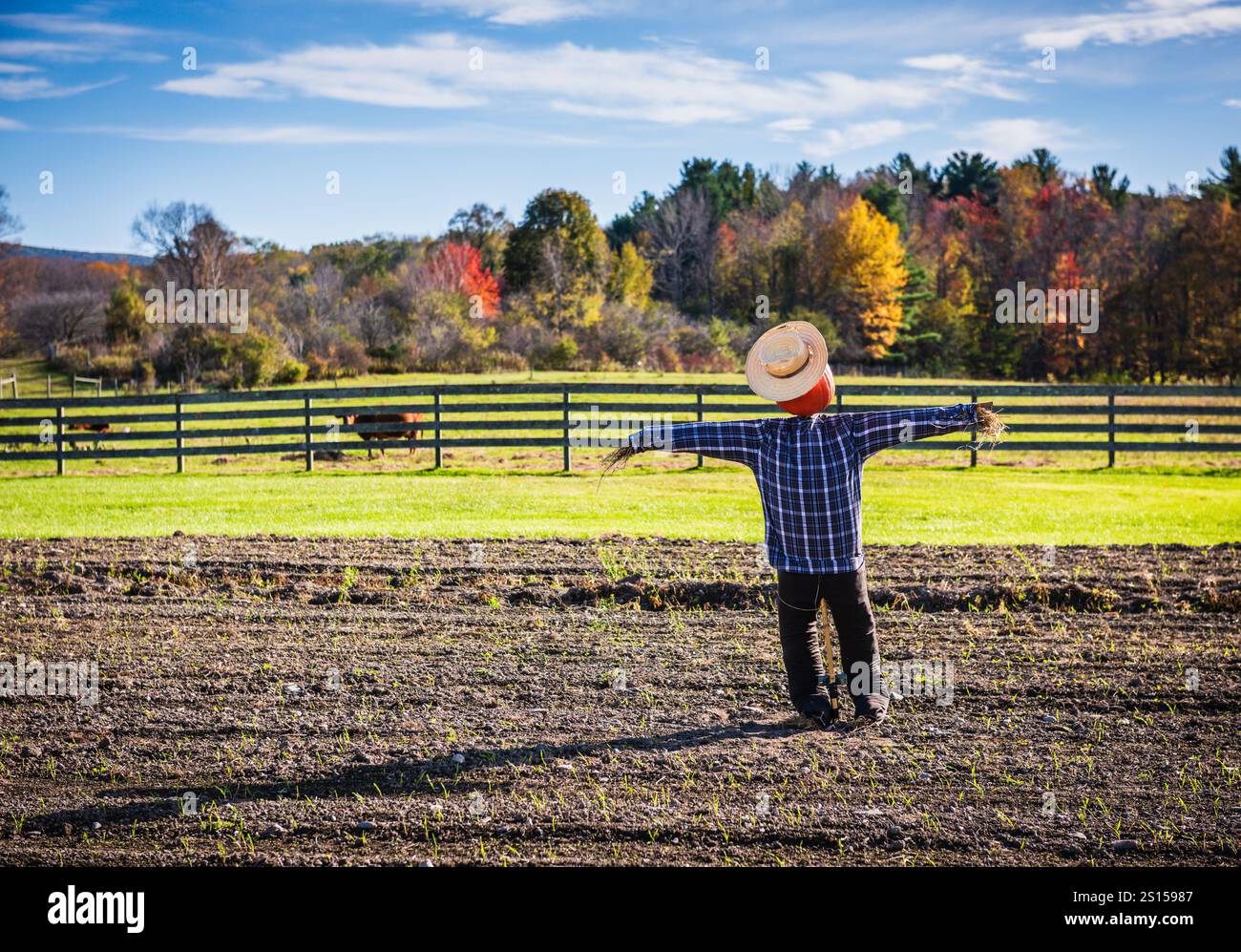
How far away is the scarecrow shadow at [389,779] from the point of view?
4.64 m

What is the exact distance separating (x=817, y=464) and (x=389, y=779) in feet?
8.39

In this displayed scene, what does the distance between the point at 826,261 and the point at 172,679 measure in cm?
5189

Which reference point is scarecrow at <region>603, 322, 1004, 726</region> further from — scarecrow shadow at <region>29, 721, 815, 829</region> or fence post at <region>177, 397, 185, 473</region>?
fence post at <region>177, 397, 185, 473</region>

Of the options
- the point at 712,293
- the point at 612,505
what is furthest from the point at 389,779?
the point at 712,293

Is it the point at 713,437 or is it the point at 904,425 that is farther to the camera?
the point at 713,437

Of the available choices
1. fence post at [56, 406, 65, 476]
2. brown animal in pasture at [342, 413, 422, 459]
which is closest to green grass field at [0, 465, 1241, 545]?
fence post at [56, 406, 65, 476]

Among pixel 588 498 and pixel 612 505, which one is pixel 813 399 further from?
pixel 588 498

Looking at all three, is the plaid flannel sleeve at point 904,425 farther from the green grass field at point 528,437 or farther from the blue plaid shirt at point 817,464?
the green grass field at point 528,437

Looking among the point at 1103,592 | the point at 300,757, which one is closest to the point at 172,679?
the point at 300,757

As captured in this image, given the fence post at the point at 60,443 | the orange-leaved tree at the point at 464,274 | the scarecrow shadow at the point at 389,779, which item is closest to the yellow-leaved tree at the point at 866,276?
the orange-leaved tree at the point at 464,274

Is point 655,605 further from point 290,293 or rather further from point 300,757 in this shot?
point 290,293

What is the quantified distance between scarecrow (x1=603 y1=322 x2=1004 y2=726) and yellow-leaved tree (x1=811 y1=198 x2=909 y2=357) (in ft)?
163

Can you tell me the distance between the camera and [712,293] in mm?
64188

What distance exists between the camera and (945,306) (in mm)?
56969
